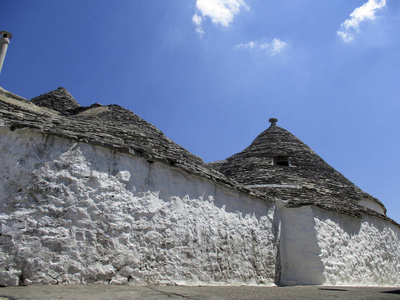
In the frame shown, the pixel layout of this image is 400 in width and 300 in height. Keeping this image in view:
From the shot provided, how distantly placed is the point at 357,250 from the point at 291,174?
2.71 m

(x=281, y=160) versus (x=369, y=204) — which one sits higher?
(x=281, y=160)

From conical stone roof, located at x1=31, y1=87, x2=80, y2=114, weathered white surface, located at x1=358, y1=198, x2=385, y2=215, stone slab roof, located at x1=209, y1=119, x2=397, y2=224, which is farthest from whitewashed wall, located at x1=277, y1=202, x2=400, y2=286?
conical stone roof, located at x1=31, y1=87, x2=80, y2=114

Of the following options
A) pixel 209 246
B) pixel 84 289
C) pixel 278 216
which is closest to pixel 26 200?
pixel 84 289

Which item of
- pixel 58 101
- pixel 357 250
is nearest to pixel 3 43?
pixel 58 101

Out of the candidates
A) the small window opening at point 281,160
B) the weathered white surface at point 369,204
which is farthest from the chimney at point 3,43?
the weathered white surface at point 369,204

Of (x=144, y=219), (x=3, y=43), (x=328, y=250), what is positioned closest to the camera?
(x=144, y=219)

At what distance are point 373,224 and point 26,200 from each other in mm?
8451

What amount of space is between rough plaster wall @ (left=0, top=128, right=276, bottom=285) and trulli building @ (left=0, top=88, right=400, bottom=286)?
0.01 metres

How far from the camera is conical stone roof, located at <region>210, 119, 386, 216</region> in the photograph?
7.85 m

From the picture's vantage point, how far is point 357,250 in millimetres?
7547

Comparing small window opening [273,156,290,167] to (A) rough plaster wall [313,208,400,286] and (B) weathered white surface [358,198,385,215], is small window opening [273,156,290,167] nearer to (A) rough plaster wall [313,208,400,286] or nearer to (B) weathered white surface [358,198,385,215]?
(B) weathered white surface [358,198,385,215]

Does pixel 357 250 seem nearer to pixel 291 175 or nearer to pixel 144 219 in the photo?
pixel 291 175

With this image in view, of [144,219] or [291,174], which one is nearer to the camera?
[144,219]

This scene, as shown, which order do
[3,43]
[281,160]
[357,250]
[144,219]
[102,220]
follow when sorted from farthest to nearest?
1. [281,160]
2. [3,43]
3. [357,250]
4. [144,219]
5. [102,220]
